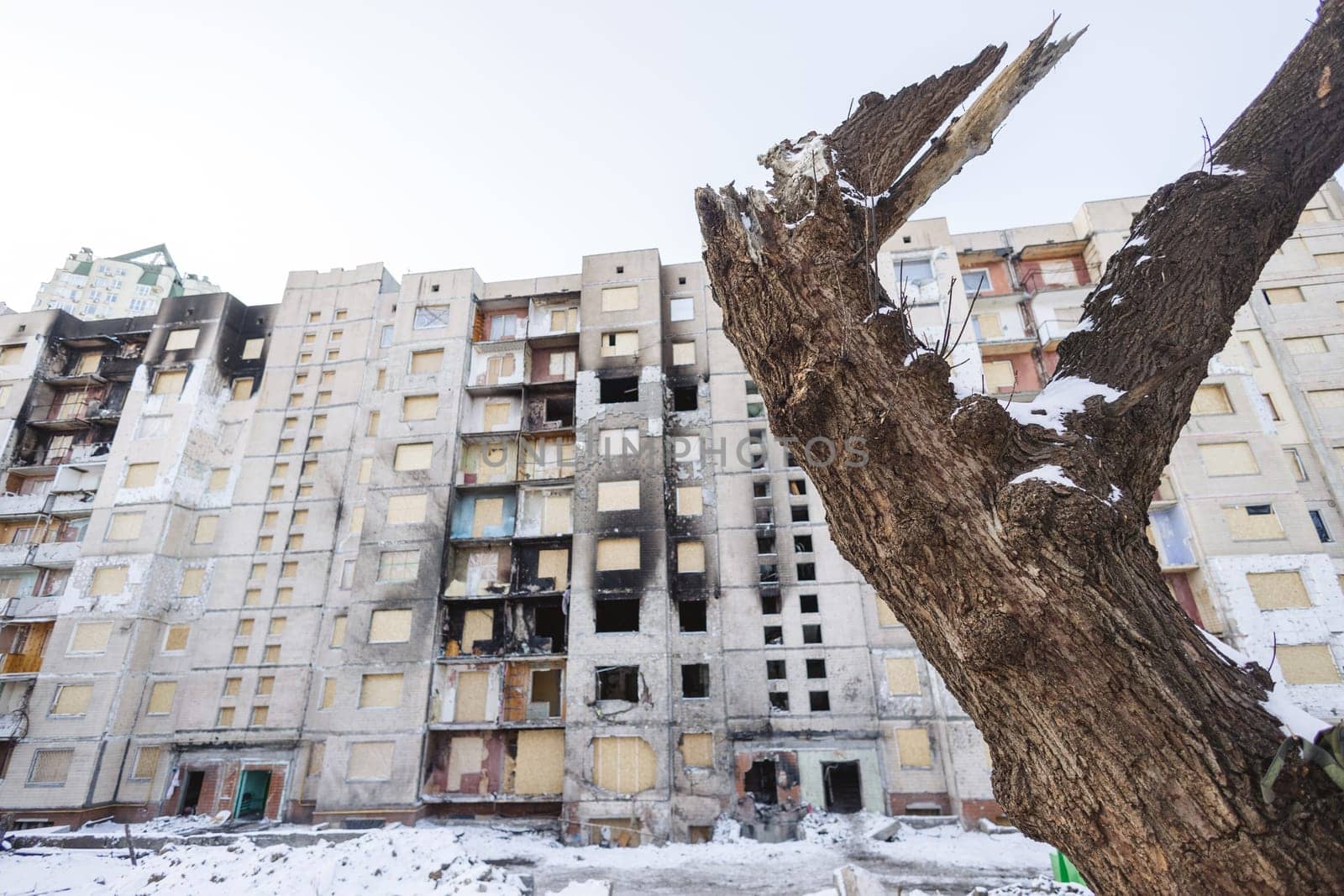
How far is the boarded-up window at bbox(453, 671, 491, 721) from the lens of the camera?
2314 cm

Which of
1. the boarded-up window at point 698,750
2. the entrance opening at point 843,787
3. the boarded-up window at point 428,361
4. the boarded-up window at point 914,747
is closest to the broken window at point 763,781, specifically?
the boarded-up window at point 698,750

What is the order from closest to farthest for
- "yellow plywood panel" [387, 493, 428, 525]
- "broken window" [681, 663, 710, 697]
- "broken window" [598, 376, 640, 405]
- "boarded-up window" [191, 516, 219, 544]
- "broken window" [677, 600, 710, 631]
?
"broken window" [681, 663, 710, 697] → "broken window" [677, 600, 710, 631] → "yellow plywood panel" [387, 493, 428, 525] → "broken window" [598, 376, 640, 405] → "boarded-up window" [191, 516, 219, 544]

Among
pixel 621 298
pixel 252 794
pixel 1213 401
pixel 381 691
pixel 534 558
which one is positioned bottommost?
pixel 252 794

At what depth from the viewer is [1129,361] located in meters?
3.38

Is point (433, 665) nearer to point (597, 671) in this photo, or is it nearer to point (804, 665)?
point (597, 671)

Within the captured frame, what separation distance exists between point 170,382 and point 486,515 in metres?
17.4

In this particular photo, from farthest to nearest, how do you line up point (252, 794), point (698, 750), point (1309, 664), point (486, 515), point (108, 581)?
point (108, 581)
point (486, 515)
point (252, 794)
point (698, 750)
point (1309, 664)

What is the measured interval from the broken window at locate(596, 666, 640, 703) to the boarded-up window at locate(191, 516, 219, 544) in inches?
727

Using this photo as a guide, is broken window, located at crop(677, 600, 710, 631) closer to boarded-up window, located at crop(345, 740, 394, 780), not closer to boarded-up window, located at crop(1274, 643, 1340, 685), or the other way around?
boarded-up window, located at crop(345, 740, 394, 780)

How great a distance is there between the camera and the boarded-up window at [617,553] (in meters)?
23.5

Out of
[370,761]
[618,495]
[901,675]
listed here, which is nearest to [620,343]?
[618,495]

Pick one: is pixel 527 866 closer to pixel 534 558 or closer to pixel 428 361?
pixel 534 558

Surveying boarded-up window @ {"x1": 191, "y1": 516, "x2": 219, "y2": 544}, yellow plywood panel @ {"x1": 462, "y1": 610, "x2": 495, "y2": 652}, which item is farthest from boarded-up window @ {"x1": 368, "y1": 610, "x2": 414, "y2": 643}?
Answer: boarded-up window @ {"x1": 191, "y1": 516, "x2": 219, "y2": 544}

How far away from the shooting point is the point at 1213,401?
24.1 m
